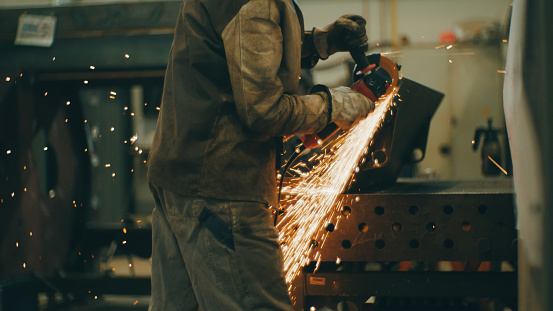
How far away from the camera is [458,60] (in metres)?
5.41

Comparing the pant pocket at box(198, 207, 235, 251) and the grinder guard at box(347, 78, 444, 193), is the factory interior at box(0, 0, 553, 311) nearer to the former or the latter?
the grinder guard at box(347, 78, 444, 193)

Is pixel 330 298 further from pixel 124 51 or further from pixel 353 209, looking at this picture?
pixel 124 51

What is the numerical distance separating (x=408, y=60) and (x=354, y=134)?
13.0ft

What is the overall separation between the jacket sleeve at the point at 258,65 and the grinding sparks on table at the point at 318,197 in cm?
40

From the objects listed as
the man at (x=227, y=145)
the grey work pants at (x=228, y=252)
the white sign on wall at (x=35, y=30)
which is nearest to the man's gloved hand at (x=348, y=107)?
the man at (x=227, y=145)

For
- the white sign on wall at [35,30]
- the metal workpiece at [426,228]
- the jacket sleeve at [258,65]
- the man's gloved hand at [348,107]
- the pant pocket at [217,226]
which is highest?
the white sign on wall at [35,30]

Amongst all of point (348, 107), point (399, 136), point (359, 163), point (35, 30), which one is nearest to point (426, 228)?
point (359, 163)

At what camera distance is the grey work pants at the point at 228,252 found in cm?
122

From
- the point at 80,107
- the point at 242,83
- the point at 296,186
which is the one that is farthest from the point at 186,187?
the point at 80,107

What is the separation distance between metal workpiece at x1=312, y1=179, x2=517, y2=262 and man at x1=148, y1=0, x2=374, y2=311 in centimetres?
29

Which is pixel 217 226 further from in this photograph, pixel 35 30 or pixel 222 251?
pixel 35 30

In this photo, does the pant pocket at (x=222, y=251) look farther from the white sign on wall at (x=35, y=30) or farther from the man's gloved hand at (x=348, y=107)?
the white sign on wall at (x=35, y=30)

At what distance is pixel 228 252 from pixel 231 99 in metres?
0.39

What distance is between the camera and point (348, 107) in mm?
1452
